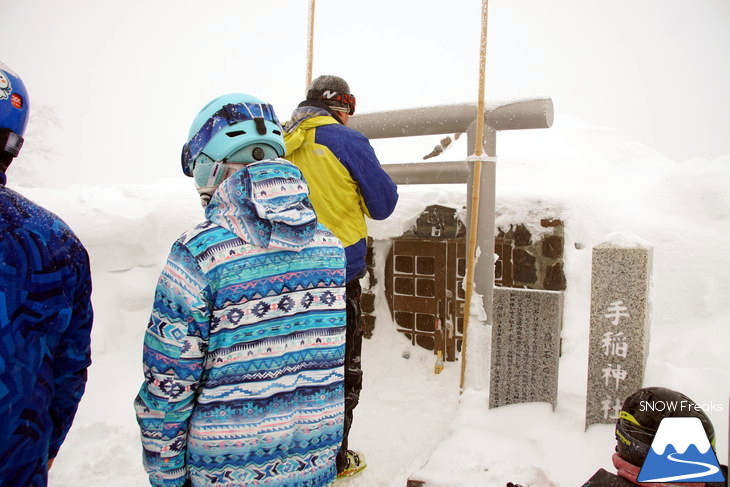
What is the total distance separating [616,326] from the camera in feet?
8.82

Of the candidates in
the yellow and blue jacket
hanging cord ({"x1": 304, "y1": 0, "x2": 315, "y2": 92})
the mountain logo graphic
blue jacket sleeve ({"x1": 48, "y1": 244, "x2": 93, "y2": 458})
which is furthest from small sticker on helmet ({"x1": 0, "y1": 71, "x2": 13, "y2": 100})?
hanging cord ({"x1": 304, "y1": 0, "x2": 315, "y2": 92})

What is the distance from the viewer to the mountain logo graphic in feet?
4.10

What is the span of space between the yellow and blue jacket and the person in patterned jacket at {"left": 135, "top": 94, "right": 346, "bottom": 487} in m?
0.89

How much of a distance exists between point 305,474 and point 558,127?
932cm

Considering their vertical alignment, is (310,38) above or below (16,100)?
above

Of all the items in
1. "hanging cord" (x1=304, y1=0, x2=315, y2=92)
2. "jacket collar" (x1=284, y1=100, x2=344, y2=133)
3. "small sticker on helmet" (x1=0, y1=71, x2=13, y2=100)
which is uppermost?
"hanging cord" (x1=304, y1=0, x2=315, y2=92)

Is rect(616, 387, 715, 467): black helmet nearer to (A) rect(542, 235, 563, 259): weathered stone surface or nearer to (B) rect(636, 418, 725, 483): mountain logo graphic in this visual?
(B) rect(636, 418, 725, 483): mountain logo graphic

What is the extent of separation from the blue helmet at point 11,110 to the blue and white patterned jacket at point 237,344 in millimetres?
435

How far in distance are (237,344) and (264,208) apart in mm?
369

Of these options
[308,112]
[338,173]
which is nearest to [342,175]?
[338,173]

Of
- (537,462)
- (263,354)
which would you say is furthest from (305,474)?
(537,462)

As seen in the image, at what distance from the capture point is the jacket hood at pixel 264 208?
3.84 feet

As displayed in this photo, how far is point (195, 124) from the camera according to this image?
1.36 metres

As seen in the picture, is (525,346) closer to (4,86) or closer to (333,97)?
(333,97)
